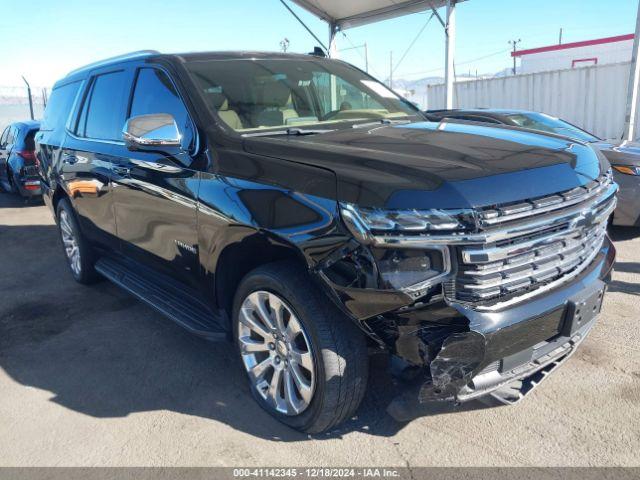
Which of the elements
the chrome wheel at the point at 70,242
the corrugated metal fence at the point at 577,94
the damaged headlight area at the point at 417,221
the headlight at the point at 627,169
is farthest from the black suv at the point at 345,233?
the corrugated metal fence at the point at 577,94

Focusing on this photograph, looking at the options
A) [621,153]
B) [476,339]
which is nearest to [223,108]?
[476,339]

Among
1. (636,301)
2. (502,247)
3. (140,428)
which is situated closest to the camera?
(502,247)

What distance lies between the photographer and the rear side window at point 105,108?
4.13m

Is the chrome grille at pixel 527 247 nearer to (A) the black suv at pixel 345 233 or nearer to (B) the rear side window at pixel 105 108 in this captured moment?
(A) the black suv at pixel 345 233

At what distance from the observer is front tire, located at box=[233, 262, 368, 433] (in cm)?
250

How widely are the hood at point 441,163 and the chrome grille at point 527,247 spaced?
63 millimetres

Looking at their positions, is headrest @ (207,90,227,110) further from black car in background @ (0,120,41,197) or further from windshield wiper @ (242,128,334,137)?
black car in background @ (0,120,41,197)

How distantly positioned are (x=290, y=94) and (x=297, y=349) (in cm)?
184

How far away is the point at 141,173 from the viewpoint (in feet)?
12.1

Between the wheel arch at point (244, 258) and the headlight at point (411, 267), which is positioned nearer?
the headlight at point (411, 267)

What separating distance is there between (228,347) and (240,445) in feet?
3.95

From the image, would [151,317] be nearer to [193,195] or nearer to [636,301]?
[193,195]

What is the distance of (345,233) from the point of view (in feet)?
7.52

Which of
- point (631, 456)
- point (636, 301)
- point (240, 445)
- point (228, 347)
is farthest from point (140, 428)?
point (636, 301)
